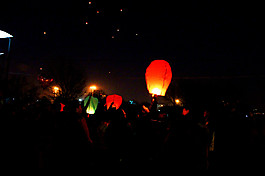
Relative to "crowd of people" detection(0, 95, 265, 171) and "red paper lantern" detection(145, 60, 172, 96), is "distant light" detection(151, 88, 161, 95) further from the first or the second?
"crowd of people" detection(0, 95, 265, 171)

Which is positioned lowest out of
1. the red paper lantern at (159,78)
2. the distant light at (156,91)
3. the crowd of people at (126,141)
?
the crowd of people at (126,141)

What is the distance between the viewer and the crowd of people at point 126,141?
12.9 ft

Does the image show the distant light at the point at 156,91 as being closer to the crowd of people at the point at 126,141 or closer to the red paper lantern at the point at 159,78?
the red paper lantern at the point at 159,78

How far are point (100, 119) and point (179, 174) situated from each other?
4071mm

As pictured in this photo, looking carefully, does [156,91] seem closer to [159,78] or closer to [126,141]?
[159,78]

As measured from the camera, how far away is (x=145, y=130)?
6387 mm

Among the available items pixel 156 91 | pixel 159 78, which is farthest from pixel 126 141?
pixel 159 78

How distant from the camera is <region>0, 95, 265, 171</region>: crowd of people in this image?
12.9 ft

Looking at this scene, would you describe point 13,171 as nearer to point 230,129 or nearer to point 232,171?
point 230,129

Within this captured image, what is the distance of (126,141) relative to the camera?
257 inches

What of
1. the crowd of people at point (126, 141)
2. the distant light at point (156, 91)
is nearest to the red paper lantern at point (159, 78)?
the distant light at point (156, 91)

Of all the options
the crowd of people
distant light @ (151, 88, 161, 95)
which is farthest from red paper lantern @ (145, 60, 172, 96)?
the crowd of people

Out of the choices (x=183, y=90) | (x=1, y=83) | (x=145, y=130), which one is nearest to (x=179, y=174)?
(x=145, y=130)

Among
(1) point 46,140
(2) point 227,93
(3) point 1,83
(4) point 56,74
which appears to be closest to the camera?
(1) point 46,140
